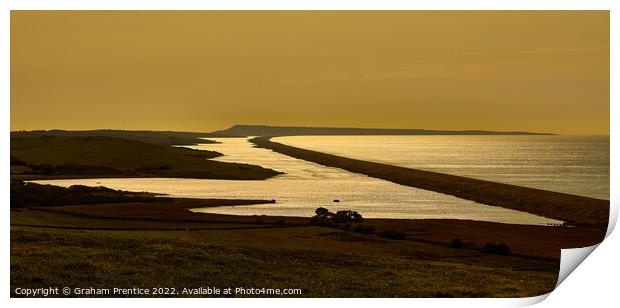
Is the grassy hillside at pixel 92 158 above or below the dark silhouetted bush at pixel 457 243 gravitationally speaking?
above

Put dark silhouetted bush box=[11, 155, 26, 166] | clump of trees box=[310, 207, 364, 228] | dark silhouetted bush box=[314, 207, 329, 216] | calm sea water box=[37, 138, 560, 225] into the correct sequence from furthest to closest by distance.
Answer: calm sea water box=[37, 138, 560, 225] < dark silhouetted bush box=[314, 207, 329, 216] < clump of trees box=[310, 207, 364, 228] < dark silhouetted bush box=[11, 155, 26, 166]

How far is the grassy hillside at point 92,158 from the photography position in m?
21.8

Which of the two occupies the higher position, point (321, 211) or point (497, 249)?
point (321, 211)

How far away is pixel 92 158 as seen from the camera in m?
23.4

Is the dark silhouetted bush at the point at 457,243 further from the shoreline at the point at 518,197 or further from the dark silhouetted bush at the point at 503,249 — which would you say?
the shoreline at the point at 518,197

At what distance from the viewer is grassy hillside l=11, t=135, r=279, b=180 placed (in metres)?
21.8

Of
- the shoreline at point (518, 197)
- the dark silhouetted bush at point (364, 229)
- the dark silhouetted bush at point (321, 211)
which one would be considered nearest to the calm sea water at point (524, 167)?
the shoreline at point (518, 197)

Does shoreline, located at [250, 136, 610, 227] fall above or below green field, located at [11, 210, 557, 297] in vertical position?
above

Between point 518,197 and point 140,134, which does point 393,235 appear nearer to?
point 140,134

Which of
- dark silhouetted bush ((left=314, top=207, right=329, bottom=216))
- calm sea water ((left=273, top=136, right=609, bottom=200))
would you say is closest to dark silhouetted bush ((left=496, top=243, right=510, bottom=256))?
calm sea water ((left=273, top=136, right=609, bottom=200))

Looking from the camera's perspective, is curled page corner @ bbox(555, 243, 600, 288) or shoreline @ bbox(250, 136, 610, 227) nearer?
curled page corner @ bbox(555, 243, 600, 288)

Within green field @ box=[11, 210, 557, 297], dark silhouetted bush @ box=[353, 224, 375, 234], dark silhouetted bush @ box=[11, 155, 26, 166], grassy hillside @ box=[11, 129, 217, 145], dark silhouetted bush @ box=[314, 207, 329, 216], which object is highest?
grassy hillside @ box=[11, 129, 217, 145]

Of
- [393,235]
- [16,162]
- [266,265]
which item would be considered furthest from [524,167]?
[16,162]

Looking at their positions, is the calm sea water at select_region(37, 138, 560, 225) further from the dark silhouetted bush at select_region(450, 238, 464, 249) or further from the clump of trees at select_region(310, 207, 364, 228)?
the dark silhouetted bush at select_region(450, 238, 464, 249)
